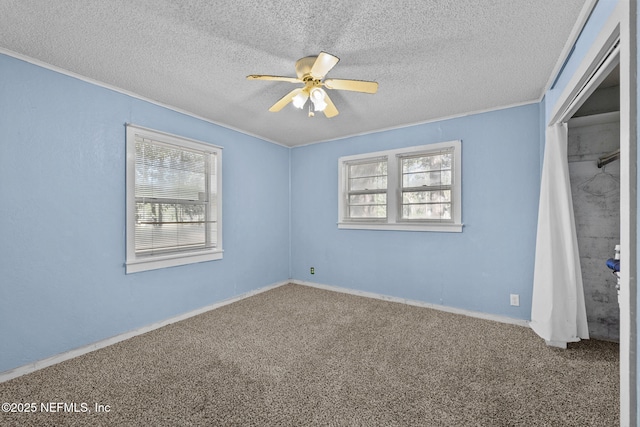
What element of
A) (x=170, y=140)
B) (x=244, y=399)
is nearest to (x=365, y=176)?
(x=170, y=140)

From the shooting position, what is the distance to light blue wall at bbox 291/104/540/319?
9.93 ft

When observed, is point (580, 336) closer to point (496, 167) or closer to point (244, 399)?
point (496, 167)

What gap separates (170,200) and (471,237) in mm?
3592

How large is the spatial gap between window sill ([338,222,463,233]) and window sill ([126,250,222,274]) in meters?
1.93

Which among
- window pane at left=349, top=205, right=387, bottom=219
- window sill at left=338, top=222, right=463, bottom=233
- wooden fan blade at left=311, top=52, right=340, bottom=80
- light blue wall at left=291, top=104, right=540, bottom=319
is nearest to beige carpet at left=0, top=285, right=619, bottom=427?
light blue wall at left=291, top=104, right=540, bottom=319

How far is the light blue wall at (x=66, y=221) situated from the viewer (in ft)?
6.81

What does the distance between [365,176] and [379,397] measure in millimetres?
3006

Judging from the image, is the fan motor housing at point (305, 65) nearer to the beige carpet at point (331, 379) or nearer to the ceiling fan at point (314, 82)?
the ceiling fan at point (314, 82)

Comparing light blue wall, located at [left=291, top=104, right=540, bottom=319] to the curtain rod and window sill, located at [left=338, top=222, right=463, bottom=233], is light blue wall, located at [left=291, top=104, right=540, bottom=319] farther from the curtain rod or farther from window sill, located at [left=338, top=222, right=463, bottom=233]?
the curtain rod

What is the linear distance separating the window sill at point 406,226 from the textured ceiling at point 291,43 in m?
1.48

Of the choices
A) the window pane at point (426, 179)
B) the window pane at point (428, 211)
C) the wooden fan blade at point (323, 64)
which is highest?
the wooden fan blade at point (323, 64)

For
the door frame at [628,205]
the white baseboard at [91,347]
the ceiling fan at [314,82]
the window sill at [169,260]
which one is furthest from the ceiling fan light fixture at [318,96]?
the white baseboard at [91,347]

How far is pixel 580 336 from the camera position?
2473 millimetres

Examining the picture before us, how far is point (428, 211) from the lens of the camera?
12.0 ft
